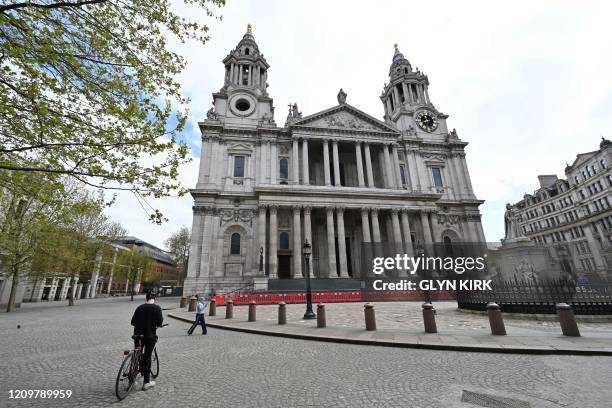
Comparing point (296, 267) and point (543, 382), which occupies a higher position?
point (296, 267)

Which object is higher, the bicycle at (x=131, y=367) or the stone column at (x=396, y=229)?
the stone column at (x=396, y=229)

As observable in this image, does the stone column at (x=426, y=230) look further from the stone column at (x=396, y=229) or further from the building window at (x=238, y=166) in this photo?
the building window at (x=238, y=166)

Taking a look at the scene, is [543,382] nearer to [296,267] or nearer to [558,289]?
[558,289]

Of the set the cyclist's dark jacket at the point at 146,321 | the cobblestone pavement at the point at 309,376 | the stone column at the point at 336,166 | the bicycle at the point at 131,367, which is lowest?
the cobblestone pavement at the point at 309,376

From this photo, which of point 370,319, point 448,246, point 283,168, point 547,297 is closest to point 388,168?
point 448,246

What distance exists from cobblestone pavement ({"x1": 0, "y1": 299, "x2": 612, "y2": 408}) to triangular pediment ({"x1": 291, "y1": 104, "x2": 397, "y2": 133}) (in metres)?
30.0

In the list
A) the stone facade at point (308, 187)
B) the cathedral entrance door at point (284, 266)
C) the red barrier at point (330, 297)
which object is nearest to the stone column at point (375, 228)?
the stone facade at point (308, 187)

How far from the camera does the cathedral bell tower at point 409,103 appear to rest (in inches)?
1590

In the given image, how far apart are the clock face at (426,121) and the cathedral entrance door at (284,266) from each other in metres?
28.9

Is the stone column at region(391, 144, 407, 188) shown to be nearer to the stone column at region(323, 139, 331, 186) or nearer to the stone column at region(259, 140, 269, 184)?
the stone column at region(323, 139, 331, 186)

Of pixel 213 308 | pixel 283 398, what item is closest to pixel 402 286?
pixel 213 308

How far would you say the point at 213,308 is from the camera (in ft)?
48.1

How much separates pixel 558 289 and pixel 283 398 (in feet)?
40.4

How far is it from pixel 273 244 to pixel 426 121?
3091cm
